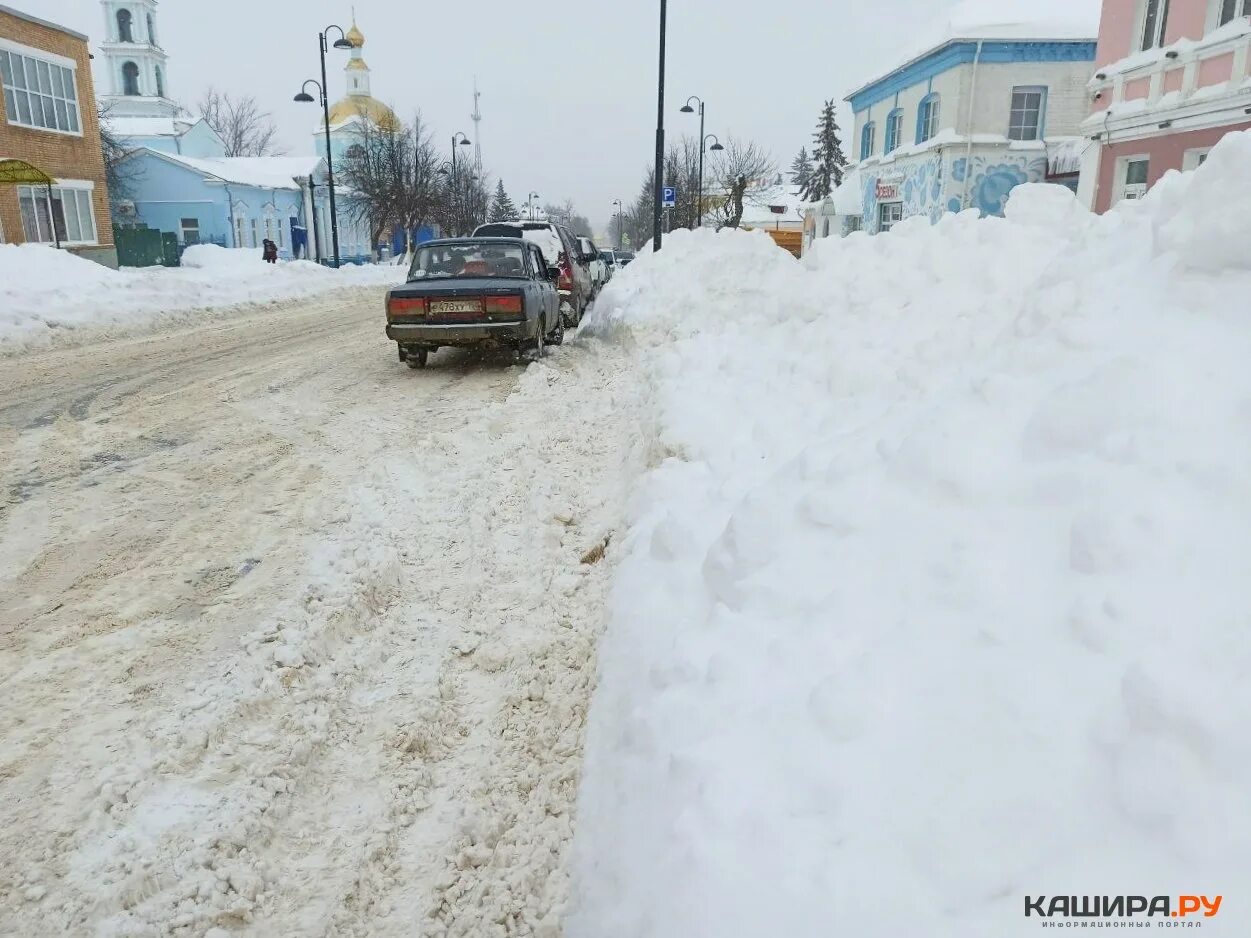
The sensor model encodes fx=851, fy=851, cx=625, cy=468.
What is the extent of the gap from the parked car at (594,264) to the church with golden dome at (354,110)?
3979cm

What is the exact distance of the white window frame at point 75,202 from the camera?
2530cm

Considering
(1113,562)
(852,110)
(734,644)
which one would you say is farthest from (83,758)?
(852,110)

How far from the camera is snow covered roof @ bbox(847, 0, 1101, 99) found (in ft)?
82.7

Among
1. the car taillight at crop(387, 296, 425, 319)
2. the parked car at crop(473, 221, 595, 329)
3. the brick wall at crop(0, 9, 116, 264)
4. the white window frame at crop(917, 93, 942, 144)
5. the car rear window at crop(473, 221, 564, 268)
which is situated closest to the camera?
the car taillight at crop(387, 296, 425, 319)

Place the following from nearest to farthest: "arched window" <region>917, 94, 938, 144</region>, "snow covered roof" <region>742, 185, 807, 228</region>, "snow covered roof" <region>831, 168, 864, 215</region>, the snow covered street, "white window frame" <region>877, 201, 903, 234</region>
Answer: the snow covered street < "arched window" <region>917, 94, 938, 144</region> < "white window frame" <region>877, 201, 903, 234</region> < "snow covered roof" <region>831, 168, 864, 215</region> < "snow covered roof" <region>742, 185, 807, 228</region>

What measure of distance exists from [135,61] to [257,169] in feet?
61.4

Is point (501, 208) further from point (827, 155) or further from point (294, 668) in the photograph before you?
point (294, 668)

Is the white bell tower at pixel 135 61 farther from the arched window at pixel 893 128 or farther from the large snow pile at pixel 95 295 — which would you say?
the arched window at pixel 893 128

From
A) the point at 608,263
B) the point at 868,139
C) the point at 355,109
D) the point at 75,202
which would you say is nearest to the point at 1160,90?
the point at 608,263

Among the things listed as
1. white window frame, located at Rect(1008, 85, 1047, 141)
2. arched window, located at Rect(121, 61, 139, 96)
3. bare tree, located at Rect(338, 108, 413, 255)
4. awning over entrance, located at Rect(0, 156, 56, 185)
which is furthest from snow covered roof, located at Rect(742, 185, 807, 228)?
arched window, located at Rect(121, 61, 139, 96)

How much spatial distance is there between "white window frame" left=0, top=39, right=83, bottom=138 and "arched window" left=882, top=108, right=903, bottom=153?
90.6 feet

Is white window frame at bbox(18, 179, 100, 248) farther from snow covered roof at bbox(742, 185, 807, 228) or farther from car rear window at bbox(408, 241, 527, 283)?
snow covered roof at bbox(742, 185, 807, 228)

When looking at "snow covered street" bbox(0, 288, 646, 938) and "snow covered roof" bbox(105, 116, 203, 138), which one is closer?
"snow covered street" bbox(0, 288, 646, 938)

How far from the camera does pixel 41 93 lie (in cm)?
2581
